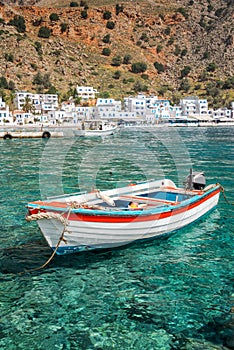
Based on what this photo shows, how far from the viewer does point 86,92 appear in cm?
13862

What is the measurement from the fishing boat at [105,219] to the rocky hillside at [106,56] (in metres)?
126

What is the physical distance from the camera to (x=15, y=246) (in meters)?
13.7

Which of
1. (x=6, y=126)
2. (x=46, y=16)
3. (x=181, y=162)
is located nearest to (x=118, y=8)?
(x=46, y=16)

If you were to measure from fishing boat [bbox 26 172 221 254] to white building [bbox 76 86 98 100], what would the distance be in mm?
123495

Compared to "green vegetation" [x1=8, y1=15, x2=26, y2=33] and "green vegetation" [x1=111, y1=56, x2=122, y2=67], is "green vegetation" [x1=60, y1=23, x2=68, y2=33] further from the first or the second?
"green vegetation" [x1=111, y1=56, x2=122, y2=67]

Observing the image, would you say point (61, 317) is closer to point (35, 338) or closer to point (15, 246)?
point (35, 338)

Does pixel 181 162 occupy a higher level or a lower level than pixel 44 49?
lower

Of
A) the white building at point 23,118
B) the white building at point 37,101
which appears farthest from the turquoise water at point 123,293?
the white building at point 37,101

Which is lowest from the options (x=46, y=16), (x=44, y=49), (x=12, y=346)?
(x=12, y=346)

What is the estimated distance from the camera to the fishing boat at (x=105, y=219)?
468 inches

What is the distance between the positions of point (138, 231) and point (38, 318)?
5.11 meters

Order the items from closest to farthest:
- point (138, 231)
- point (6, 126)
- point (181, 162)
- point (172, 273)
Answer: point (172, 273) → point (138, 231) → point (181, 162) → point (6, 126)

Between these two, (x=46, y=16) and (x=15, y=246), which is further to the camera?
(x=46, y=16)

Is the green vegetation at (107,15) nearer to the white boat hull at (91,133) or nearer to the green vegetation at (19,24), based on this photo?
the green vegetation at (19,24)
